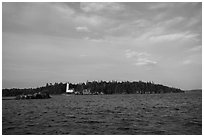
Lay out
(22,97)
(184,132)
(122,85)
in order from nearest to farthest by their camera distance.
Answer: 1. (184,132)
2. (22,97)
3. (122,85)

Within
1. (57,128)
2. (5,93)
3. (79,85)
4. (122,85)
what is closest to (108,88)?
(122,85)

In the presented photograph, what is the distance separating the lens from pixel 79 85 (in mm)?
157875

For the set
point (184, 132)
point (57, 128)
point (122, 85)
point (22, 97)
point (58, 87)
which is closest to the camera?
point (184, 132)

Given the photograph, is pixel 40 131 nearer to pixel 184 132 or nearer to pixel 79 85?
pixel 184 132

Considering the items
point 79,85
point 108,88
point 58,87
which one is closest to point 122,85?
point 108,88

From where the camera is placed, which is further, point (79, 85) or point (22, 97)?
point (79, 85)

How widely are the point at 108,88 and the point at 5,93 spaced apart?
7203 centimetres

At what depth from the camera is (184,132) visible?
13250mm

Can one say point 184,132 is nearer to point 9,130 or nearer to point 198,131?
point 198,131

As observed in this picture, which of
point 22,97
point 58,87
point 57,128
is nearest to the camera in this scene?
point 57,128

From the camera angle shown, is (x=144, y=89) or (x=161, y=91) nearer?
(x=144, y=89)

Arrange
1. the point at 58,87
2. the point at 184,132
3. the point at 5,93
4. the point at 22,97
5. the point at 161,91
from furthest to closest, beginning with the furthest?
the point at 161,91 → the point at 58,87 → the point at 5,93 → the point at 22,97 → the point at 184,132

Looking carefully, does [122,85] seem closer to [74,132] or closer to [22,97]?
[22,97]

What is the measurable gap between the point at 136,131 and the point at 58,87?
140 meters
